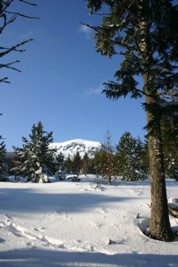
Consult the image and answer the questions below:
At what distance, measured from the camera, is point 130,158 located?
3684 centimetres

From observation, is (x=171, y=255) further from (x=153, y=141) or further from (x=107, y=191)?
(x=107, y=191)

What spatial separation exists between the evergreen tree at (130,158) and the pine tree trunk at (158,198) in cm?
2752

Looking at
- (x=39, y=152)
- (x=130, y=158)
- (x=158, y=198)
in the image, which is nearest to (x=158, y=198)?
(x=158, y=198)

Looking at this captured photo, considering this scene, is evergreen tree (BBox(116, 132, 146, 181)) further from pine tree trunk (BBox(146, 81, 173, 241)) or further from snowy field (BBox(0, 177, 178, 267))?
pine tree trunk (BBox(146, 81, 173, 241))

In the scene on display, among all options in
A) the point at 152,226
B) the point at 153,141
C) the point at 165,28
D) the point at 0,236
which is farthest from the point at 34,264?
the point at 165,28

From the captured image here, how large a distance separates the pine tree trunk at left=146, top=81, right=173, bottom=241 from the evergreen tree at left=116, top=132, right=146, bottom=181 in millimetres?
27523

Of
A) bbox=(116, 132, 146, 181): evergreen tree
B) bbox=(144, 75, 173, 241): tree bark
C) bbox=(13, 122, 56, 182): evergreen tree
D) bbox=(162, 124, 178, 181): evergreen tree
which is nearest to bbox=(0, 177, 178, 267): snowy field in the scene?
bbox=(144, 75, 173, 241): tree bark

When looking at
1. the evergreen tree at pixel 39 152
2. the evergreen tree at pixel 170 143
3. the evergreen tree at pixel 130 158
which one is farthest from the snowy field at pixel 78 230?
the evergreen tree at pixel 130 158

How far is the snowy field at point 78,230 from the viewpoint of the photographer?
6016 millimetres

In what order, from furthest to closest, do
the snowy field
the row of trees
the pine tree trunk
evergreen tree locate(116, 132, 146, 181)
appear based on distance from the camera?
evergreen tree locate(116, 132, 146, 181)
the row of trees
the pine tree trunk
the snowy field

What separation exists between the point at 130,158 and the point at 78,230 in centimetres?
2931

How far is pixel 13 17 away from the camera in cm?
408

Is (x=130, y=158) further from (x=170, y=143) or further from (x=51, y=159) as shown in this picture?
(x=170, y=143)

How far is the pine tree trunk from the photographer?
26.7ft
